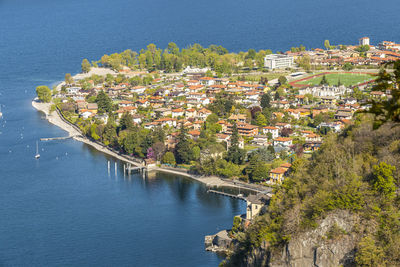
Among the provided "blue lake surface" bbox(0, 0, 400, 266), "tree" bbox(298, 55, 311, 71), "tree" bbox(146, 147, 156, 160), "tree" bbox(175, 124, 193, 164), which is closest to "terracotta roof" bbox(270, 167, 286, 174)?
"blue lake surface" bbox(0, 0, 400, 266)

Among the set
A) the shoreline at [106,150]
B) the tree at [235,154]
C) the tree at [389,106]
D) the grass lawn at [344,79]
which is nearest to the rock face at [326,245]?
the tree at [389,106]

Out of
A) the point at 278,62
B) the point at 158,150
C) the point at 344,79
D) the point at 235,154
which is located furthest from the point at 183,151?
the point at 278,62

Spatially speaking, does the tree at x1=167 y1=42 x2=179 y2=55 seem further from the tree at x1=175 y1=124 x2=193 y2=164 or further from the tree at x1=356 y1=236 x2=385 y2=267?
the tree at x1=356 y1=236 x2=385 y2=267

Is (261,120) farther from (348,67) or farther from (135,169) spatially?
(348,67)

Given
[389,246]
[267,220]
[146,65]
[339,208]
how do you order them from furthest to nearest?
[146,65]
[267,220]
[339,208]
[389,246]

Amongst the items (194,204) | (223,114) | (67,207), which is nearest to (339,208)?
(194,204)

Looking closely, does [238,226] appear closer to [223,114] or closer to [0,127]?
[223,114]
